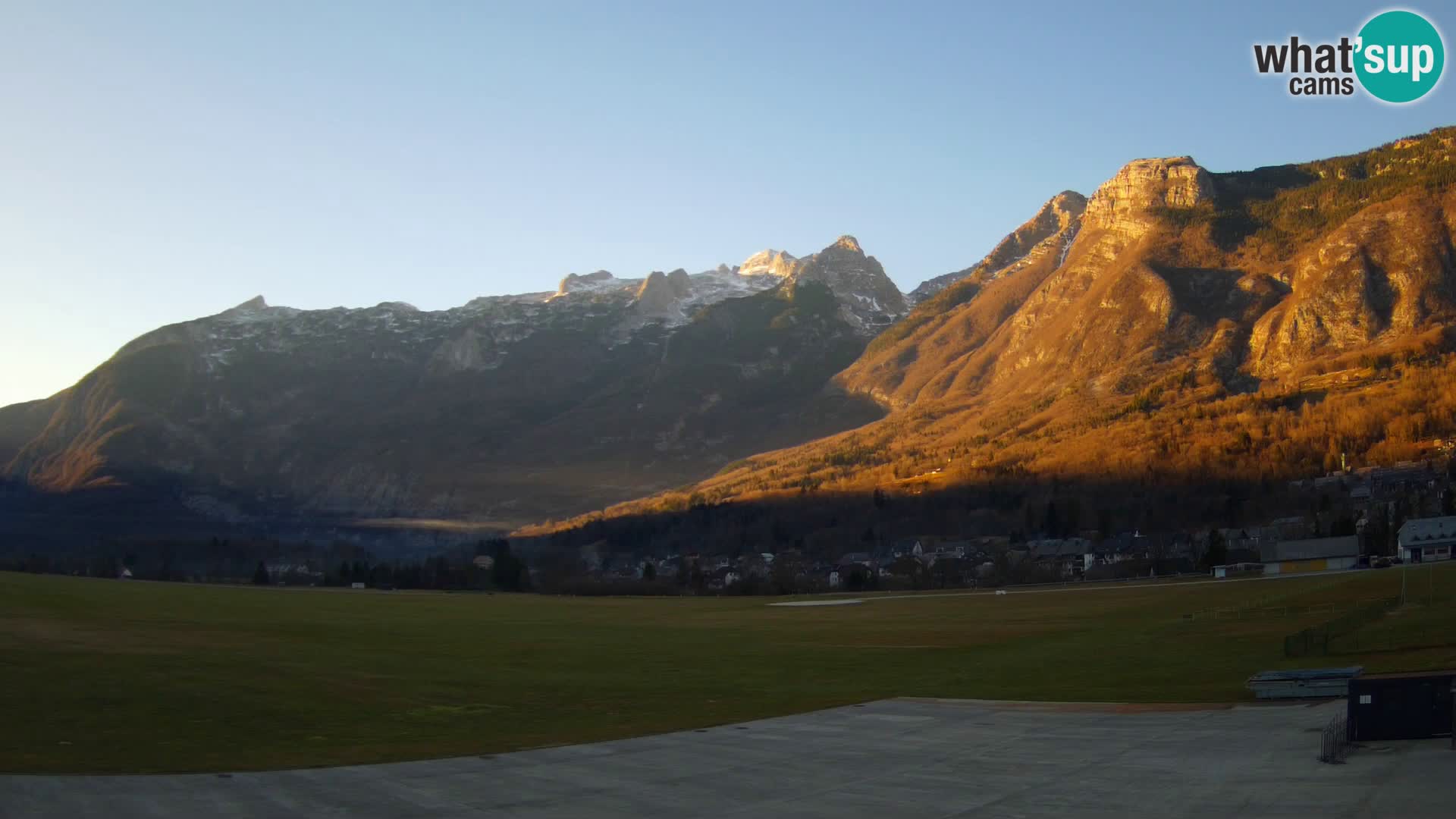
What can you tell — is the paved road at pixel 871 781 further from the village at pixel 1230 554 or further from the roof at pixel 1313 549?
the roof at pixel 1313 549

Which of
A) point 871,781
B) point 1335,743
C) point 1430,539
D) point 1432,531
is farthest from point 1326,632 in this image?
point 1432,531

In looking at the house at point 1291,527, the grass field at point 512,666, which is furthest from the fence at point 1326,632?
the house at point 1291,527

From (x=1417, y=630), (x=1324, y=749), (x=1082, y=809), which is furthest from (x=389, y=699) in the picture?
(x=1417, y=630)

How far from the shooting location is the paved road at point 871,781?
88.3 ft

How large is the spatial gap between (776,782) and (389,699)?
21.1 m

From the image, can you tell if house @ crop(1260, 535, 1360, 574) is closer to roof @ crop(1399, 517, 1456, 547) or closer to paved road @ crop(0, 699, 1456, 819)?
roof @ crop(1399, 517, 1456, 547)

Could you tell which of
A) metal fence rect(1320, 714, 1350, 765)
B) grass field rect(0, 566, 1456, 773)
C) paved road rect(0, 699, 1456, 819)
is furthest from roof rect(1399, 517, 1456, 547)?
metal fence rect(1320, 714, 1350, 765)

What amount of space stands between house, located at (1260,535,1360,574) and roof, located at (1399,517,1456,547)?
11935 millimetres

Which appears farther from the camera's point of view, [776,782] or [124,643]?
[124,643]

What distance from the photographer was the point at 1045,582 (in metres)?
154

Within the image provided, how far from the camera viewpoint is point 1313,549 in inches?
5433

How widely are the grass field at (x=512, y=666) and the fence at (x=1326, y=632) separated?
70.0 inches

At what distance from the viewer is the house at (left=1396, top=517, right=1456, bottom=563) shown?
390 ft

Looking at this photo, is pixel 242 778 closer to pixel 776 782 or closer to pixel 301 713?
pixel 301 713
